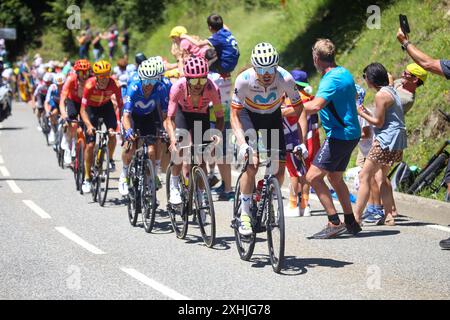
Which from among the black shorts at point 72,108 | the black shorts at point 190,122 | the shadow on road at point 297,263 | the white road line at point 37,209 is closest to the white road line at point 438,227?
the shadow on road at point 297,263

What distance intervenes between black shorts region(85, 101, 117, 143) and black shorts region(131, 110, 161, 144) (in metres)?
1.66

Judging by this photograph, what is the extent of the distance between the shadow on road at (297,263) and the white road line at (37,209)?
4088 millimetres

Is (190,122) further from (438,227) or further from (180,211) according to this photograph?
(438,227)

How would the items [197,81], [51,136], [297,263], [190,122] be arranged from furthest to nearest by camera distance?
[51,136] → [190,122] → [197,81] → [297,263]

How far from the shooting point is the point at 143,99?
41.2 feet

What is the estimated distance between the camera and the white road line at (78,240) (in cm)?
1058

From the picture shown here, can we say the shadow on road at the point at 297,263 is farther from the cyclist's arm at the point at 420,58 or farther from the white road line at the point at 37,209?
the white road line at the point at 37,209

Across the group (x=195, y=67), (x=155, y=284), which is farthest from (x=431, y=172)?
(x=155, y=284)

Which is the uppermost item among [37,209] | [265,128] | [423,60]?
[423,60]

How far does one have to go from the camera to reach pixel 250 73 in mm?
9797

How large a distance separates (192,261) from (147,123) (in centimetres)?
349

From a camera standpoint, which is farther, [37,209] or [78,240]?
[37,209]

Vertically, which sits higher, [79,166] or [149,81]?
[149,81]

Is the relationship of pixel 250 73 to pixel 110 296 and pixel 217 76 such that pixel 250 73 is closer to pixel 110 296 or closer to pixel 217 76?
pixel 110 296
